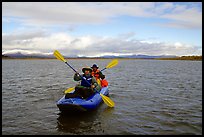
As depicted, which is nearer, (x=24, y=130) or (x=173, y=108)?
(x=24, y=130)

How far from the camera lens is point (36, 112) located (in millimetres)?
9047

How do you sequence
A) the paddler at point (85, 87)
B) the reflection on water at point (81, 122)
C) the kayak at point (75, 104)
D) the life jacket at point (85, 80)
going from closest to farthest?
the reflection on water at point (81, 122) → the kayak at point (75, 104) → the paddler at point (85, 87) → the life jacket at point (85, 80)

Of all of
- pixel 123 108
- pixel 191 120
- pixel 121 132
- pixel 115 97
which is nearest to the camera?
pixel 121 132

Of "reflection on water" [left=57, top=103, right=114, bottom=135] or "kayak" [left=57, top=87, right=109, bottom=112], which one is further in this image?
"kayak" [left=57, top=87, right=109, bottom=112]

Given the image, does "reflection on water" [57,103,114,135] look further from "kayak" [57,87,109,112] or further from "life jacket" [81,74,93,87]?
"life jacket" [81,74,93,87]

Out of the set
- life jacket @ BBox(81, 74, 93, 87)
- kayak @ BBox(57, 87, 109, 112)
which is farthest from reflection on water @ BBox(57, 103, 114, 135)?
life jacket @ BBox(81, 74, 93, 87)

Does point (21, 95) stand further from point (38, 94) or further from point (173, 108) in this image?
point (173, 108)

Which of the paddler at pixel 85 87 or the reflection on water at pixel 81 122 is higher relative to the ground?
the paddler at pixel 85 87

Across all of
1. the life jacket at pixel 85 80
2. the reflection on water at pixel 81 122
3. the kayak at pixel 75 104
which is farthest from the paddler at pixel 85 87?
the reflection on water at pixel 81 122

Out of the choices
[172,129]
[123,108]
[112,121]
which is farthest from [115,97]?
[172,129]

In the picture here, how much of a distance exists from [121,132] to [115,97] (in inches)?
204

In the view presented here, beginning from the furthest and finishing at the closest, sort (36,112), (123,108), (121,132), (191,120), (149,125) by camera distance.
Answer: (123,108)
(36,112)
(191,120)
(149,125)
(121,132)

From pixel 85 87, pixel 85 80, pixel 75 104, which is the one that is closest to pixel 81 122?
pixel 75 104

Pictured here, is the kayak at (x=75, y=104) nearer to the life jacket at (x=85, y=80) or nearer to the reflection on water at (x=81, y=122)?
the reflection on water at (x=81, y=122)
